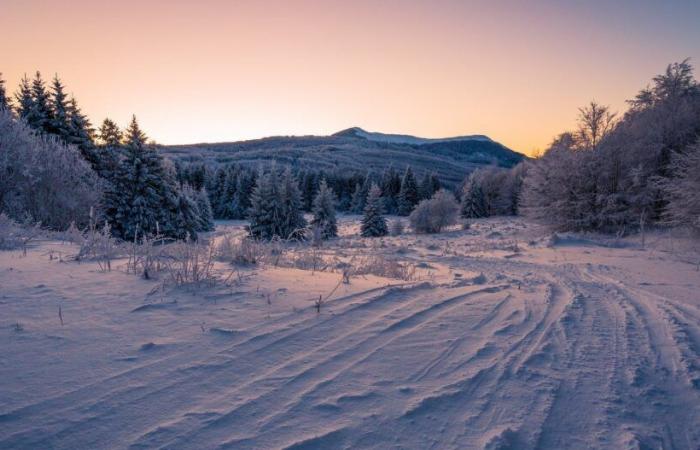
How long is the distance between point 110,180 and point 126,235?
3.88 meters

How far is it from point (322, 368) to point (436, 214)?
26.9m

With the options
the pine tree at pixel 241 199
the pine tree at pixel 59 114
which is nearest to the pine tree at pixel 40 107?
the pine tree at pixel 59 114

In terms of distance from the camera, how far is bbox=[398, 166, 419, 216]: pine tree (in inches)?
2028

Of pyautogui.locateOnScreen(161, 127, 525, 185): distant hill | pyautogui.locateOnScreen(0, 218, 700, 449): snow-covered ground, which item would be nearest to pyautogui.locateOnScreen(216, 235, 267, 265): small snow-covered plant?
pyautogui.locateOnScreen(0, 218, 700, 449): snow-covered ground

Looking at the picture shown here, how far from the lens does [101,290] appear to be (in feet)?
10.9

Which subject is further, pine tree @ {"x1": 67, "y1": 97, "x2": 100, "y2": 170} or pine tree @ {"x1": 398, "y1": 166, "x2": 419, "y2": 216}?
pine tree @ {"x1": 398, "y1": 166, "x2": 419, "y2": 216}

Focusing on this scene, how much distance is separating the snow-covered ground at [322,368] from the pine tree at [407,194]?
156 ft

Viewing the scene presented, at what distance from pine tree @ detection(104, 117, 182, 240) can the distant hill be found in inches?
2685

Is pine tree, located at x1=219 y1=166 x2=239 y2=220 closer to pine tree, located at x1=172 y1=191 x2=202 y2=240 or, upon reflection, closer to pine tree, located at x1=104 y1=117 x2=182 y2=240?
pine tree, located at x1=172 y1=191 x2=202 y2=240

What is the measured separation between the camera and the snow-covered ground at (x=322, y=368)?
1.73m

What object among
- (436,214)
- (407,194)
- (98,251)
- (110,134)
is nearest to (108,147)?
(110,134)

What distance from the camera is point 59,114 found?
2309 centimetres

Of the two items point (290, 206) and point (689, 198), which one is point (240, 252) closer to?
point (689, 198)

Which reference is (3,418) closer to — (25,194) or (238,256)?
(238,256)
